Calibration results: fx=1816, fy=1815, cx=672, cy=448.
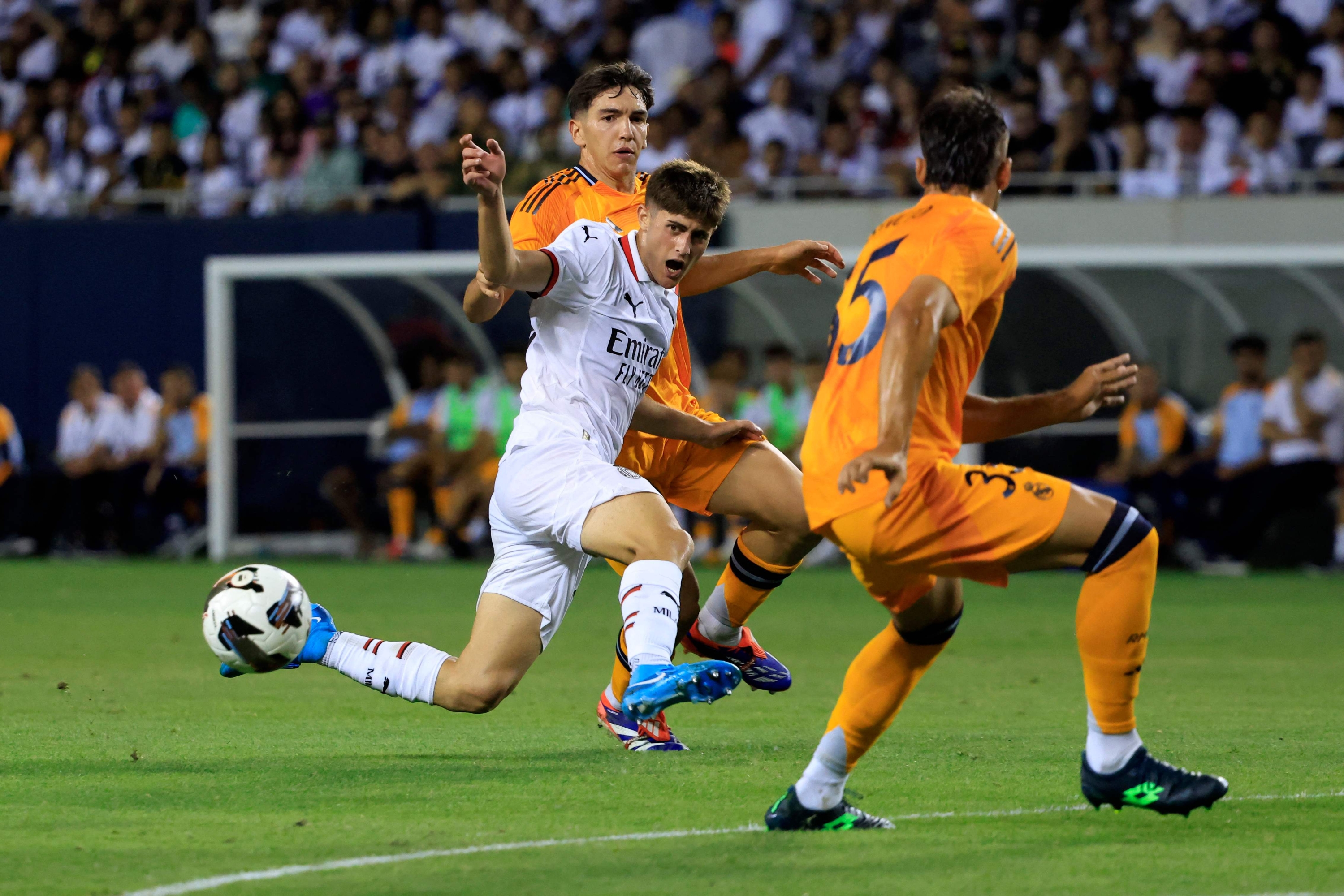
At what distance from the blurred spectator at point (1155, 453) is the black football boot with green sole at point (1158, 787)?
10.7 meters

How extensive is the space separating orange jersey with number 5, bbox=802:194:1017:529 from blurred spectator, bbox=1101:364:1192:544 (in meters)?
10.9

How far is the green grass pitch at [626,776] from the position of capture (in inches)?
167

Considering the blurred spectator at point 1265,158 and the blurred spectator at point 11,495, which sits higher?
the blurred spectator at point 1265,158

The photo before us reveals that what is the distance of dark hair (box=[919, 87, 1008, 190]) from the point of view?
181 inches

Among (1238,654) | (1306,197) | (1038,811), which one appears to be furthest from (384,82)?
(1038,811)

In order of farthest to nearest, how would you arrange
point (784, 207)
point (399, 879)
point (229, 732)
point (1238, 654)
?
point (784, 207)
point (1238, 654)
point (229, 732)
point (399, 879)

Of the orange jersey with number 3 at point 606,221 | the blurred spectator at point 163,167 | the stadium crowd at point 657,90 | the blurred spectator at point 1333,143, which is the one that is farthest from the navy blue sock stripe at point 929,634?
the blurred spectator at point 163,167

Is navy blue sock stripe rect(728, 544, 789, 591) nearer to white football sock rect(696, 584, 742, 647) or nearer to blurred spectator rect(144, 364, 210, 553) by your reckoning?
white football sock rect(696, 584, 742, 647)

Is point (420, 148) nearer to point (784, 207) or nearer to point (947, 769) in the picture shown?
point (784, 207)

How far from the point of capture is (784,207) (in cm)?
1692

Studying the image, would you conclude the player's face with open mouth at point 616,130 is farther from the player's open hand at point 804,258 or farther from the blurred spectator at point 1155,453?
the blurred spectator at point 1155,453

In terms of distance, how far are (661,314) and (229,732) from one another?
231 cm

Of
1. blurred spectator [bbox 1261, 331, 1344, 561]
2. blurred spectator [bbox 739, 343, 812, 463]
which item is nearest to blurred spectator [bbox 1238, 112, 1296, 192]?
blurred spectator [bbox 1261, 331, 1344, 561]

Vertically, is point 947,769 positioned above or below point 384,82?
below
